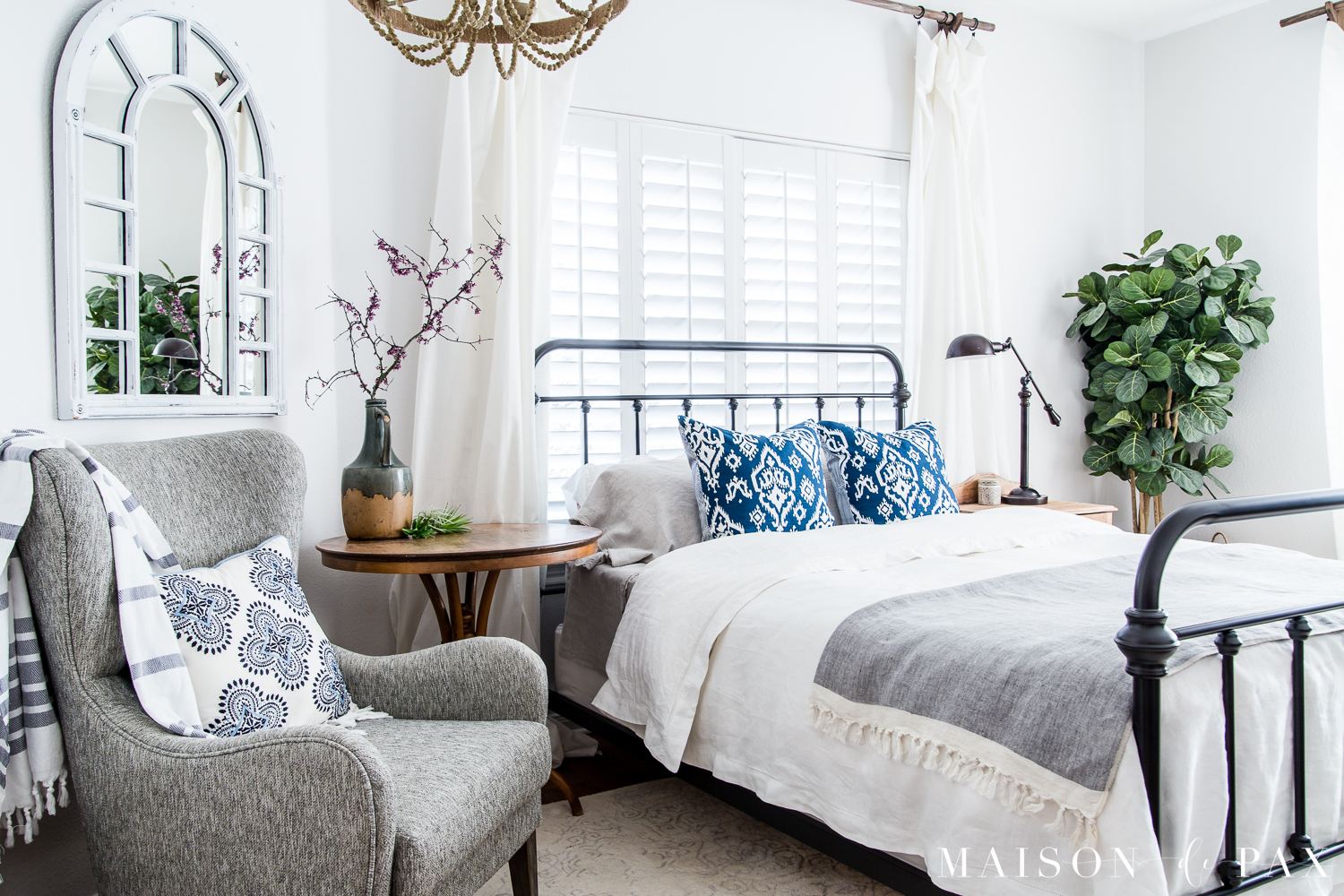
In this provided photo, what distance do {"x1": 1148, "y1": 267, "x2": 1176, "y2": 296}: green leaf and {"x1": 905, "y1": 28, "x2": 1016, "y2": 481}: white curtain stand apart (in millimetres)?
627

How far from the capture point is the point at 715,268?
368cm

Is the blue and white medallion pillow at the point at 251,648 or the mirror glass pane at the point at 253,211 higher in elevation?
the mirror glass pane at the point at 253,211

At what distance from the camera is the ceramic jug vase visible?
2576 millimetres

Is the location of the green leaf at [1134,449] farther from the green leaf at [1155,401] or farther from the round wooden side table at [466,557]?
the round wooden side table at [466,557]

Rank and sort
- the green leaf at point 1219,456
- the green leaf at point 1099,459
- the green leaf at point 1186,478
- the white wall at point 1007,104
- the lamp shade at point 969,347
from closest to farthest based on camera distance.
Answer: the white wall at point 1007,104 → the lamp shade at point 969,347 → the green leaf at point 1186,478 → the green leaf at point 1219,456 → the green leaf at point 1099,459

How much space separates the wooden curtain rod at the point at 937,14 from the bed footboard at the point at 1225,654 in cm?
279

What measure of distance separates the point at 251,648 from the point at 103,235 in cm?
92

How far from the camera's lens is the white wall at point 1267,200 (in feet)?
13.6

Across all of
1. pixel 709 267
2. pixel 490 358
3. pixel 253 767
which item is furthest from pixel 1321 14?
pixel 253 767

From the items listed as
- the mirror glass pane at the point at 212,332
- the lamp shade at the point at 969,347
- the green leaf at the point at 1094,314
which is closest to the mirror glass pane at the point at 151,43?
the mirror glass pane at the point at 212,332

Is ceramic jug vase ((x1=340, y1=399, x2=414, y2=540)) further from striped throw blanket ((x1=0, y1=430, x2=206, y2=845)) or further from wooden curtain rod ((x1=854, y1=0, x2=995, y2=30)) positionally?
wooden curtain rod ((x1=854, y1=0, x2=995, y2=30))

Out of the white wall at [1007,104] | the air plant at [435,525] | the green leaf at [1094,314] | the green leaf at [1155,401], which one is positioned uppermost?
the white wall at [1007,104]

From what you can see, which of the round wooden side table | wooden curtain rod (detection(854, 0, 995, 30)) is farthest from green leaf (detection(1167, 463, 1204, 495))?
the round wooden side table

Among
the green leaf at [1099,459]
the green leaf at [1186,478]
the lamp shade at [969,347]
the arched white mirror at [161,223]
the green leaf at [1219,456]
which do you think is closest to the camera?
the arched white mirror at [161,223]
